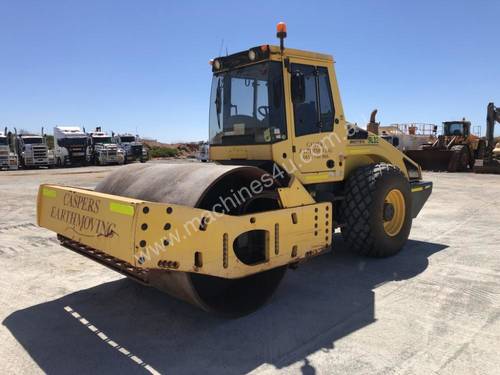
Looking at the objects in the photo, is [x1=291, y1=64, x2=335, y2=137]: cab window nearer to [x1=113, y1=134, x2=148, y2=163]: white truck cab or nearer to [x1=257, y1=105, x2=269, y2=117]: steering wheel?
[x1=257, y1=105, x2=269, y2=117]: steering wheel

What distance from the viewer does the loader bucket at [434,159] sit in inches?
853

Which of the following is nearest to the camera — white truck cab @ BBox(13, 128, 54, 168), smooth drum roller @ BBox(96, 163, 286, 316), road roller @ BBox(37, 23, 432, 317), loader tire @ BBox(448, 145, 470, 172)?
road roller @ BBox(37, 23, 432, 317)

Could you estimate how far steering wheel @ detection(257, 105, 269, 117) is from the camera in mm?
4941

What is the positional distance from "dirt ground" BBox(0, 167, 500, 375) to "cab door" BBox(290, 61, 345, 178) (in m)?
1.32

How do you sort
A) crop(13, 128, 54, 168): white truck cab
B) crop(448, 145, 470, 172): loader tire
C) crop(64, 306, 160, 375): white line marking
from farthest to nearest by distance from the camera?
1. crop(13, 128, 54, 168): white truck cab
2. crop(448, 145, 470, 172): loader tire
3. crop(64, 306, 160, 375): white line marking

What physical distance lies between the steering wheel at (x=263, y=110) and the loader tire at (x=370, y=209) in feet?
5.13

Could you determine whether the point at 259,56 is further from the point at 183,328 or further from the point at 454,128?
the point at 454,128

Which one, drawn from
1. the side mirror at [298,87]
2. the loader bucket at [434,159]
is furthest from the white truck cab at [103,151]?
the side mirror at [298,87]

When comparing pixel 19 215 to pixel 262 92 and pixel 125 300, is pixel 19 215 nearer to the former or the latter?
pixel 125 300

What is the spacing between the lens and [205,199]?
426 centimetres

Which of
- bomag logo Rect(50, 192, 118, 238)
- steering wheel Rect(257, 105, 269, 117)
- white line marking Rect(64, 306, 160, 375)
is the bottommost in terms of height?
white line marking Rect(64, 306, 160, 375)

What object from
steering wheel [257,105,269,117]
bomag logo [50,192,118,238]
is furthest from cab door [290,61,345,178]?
bomag logo [50,192,118,238]

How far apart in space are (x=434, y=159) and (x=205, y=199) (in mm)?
20323

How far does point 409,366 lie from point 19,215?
28.3 feet
